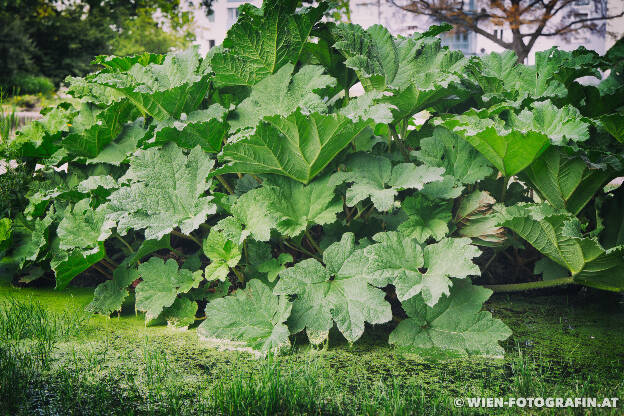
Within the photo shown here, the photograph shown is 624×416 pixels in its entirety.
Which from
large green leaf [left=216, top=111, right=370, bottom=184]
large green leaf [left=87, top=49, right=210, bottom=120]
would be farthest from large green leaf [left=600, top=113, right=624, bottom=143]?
large green leaf [left=87, top=49, right=210, bottom=120]

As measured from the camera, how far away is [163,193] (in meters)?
2.13

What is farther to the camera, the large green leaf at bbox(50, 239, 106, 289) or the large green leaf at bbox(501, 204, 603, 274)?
the large green leaf at bbox(50, 239, 106, 289)

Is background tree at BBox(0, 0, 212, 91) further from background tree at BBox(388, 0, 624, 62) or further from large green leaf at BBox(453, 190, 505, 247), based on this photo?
large green leaf at BBox(453, 190, 505, 247)

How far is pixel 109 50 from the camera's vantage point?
1348cm

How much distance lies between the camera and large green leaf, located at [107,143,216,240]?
80.5 inches

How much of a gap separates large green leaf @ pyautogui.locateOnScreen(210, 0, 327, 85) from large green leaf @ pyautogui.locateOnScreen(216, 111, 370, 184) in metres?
0.45

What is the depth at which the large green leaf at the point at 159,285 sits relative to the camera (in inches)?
84.3

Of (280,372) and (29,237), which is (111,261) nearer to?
(29,237)

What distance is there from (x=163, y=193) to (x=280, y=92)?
625 millimetres

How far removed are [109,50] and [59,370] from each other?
13.3 metres

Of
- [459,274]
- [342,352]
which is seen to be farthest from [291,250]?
[459,274]

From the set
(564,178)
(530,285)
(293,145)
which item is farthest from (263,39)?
(530,285)

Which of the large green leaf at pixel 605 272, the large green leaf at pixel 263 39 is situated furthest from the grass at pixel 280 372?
the large green leaf at pixel 263 39

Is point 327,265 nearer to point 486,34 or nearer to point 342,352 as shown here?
point 342,352
